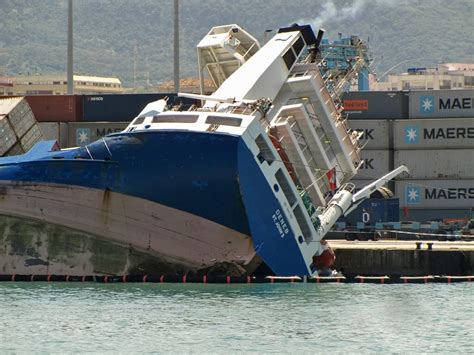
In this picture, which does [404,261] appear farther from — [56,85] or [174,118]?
[56,85]

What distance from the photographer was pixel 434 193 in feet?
214

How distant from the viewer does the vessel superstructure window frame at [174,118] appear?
4466 cm

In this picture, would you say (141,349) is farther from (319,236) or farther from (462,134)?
(462,134)

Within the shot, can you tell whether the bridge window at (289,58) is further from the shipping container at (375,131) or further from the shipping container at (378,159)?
the shipping container at (378,159)

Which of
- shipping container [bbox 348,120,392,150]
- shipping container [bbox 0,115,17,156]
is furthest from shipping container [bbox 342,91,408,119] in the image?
shipping container [bbox 0,115,17,156]

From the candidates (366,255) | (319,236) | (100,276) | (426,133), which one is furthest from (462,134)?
(100,276)

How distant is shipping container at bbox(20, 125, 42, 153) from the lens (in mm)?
52906

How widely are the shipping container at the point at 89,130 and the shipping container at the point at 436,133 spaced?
12612 millimetres

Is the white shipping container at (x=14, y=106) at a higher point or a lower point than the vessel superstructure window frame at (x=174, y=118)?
higher

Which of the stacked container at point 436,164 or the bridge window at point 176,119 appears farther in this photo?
the stacked container at point 436,164

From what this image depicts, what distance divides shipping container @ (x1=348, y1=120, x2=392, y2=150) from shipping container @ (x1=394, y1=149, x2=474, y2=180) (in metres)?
1.63

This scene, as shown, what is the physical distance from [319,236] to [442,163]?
20121 mm

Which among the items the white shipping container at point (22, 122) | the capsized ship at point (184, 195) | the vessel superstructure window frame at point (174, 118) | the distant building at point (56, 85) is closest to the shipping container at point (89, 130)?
the white shipping container at point (22, 122)

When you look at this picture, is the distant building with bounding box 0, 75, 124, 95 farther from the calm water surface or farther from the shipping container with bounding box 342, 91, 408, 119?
the calm water surface
